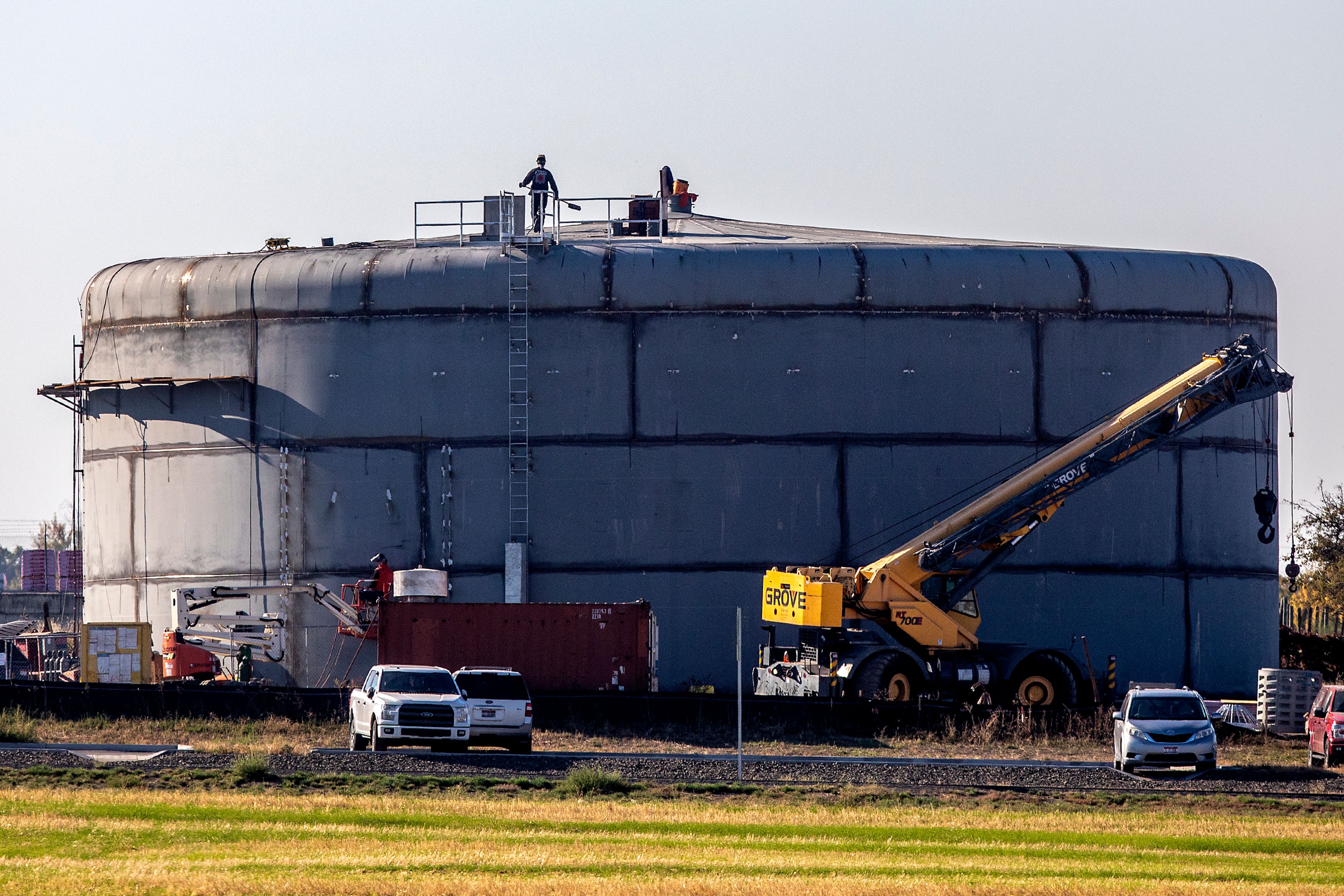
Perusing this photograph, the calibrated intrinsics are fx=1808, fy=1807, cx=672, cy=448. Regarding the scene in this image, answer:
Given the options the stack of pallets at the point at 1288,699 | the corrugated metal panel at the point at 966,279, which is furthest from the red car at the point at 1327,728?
the corrugated metal panel at the point at 966,279

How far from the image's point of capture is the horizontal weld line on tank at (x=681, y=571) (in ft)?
143

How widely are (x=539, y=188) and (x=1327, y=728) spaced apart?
24.5 m

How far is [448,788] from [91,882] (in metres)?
8.88

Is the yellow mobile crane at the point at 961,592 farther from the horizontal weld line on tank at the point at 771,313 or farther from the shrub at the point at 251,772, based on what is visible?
the shrub at the point at 251,772

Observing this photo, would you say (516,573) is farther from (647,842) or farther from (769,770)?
(647,842)

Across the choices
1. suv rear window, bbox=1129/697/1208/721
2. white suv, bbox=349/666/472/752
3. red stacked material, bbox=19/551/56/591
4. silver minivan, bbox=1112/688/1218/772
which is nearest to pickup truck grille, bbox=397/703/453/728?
white suv, bbox=349/666/472/752

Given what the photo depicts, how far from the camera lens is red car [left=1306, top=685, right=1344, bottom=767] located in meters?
30.8

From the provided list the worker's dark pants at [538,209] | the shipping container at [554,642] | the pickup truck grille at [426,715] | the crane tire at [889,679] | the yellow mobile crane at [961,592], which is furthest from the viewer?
the worker's dark pants at [538,209]

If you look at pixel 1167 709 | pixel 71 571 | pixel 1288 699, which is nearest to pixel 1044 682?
pixel 1288 699

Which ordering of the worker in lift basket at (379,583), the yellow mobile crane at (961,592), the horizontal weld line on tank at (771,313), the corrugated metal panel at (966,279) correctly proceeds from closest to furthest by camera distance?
the yellow mobile crane at (961,592)
the worker in lift basket at (379,583)
the horizontal weld line on tank at (771,313)
the corrugated metal panel at (966,279)

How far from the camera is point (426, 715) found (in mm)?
30234

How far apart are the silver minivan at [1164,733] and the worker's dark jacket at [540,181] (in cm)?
2278

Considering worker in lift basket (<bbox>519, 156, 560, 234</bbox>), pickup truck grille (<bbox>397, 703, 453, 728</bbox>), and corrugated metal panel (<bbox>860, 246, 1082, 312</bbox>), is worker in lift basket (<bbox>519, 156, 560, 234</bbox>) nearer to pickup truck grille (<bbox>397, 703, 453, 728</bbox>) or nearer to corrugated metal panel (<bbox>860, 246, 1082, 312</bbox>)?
corrugated metal panel (<bbox>860, 246, 1082, 312</bbox>)

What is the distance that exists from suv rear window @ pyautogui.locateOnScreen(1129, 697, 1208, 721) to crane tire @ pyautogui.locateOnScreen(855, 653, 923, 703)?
834cm
